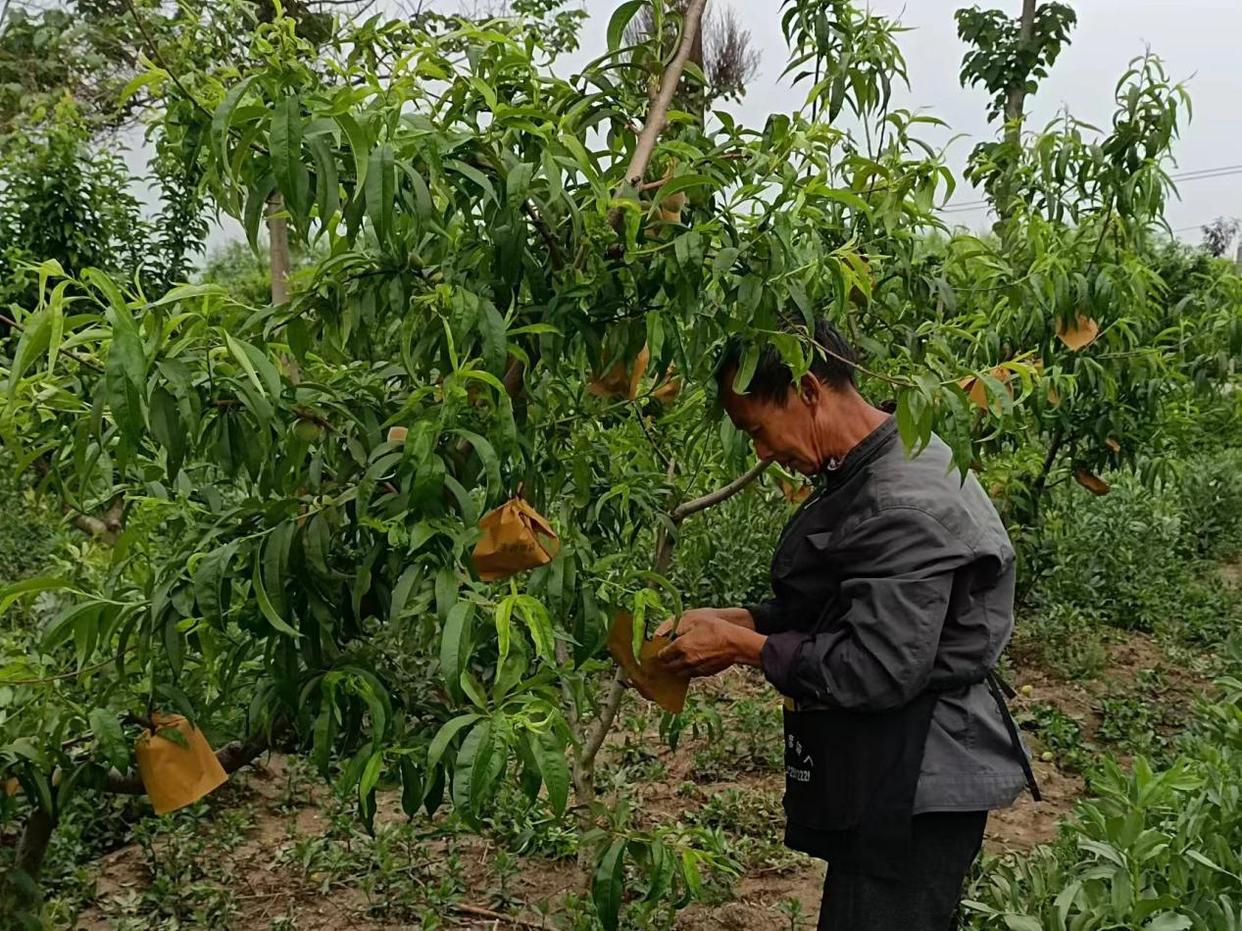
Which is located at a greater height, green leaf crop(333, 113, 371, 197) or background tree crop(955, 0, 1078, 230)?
background tree crop(955, 0, 1078, 230)

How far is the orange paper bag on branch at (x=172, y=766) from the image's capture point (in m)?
1.57

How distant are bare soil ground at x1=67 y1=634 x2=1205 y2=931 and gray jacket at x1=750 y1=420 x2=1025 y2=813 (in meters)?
1.25

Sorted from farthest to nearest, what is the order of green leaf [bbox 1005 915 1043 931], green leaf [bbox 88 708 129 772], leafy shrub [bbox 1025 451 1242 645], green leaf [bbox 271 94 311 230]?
leafy shrub [bbox 1025 451 1242 645]
green leaf [bbox 1005 915 1043 931]
green leaf [bbox 88 708 129 772]
green leaf [bbox 271 94 311 230]

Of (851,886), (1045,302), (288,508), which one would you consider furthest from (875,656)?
(1045,302)

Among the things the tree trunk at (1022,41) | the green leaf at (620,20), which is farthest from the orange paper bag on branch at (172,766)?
the tree trunk at (1022,41)

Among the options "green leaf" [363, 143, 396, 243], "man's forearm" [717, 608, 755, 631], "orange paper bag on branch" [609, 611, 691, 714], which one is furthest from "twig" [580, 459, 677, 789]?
"green leaf" [363, 143, 396, 243]

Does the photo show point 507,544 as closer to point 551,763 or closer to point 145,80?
point 551,763

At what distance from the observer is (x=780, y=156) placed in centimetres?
166

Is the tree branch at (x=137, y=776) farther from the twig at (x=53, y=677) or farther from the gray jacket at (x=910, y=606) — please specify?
the gray jacket at (x=910, y=606)

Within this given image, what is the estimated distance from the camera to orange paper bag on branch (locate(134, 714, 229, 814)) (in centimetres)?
157

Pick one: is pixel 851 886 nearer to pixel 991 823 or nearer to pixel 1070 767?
pixel 991 823

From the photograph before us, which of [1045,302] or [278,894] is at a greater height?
[1045,302]

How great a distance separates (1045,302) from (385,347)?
2.06 meters

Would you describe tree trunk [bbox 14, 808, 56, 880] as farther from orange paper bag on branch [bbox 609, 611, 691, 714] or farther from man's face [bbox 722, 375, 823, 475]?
man's face [bbox 722, 375, 823, 475]
